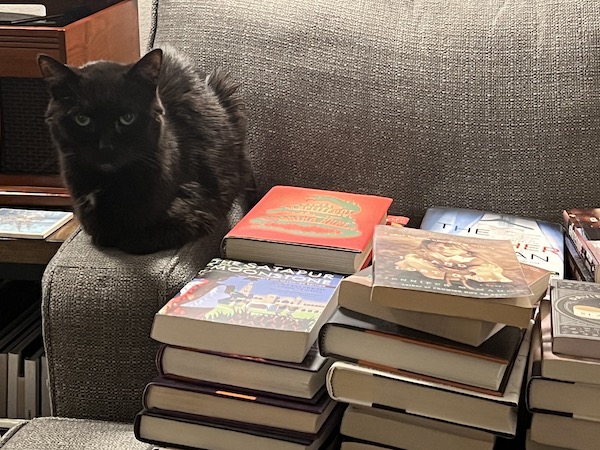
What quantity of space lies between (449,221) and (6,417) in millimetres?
876

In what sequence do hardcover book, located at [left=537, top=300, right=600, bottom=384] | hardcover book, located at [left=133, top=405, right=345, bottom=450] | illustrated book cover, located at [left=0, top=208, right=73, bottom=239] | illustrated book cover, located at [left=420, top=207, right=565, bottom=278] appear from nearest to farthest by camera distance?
hardcover book, located at [left=537, top=300, right=600, bottom=384] → hardcover book, located at [left=133, top=405, right=345, bottom=450] → illustrated book cover, located at [left=420, top=207, right=565, bottom=278] → illustrated book cover, located at [left=0, top=208, right=73, bottom=239]

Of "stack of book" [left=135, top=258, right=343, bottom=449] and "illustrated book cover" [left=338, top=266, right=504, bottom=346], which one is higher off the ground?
"illustrated book cover" [left=338, top=266, right=504, bottom=346]

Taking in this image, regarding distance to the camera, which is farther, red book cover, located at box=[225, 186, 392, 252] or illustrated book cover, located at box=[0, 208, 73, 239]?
illustrated book cover, located at box=[0, 208, 73, 239]

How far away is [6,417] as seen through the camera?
1511 millimetres

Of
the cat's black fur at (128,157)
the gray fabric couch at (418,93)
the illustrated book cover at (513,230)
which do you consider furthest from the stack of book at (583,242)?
the cat's black fur at (128,157)

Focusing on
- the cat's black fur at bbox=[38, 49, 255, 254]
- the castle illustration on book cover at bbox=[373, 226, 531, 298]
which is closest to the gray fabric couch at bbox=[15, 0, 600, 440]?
the cat's black fur at bbox=[38, 49, 255, 254]

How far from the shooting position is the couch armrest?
3.71 feet

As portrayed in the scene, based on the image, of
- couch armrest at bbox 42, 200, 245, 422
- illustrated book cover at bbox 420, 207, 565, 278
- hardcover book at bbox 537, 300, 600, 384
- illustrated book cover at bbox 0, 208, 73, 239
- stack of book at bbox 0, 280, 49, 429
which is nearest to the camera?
hardcover book at bbox 537, 300, 600, 384

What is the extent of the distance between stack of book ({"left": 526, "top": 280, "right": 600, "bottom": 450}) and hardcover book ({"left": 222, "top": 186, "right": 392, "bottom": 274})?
0.31 metres

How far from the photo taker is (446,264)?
39.9 inches

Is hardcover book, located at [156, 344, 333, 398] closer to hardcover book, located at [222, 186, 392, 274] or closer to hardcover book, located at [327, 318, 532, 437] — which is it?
hardcover book, located at [327, 318, 532, 437]

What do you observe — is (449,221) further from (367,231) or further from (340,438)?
(340,438)

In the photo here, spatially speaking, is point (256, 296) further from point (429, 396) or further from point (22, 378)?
point (22, 378)

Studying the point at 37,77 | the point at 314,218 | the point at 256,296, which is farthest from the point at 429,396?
the point at 37,77
